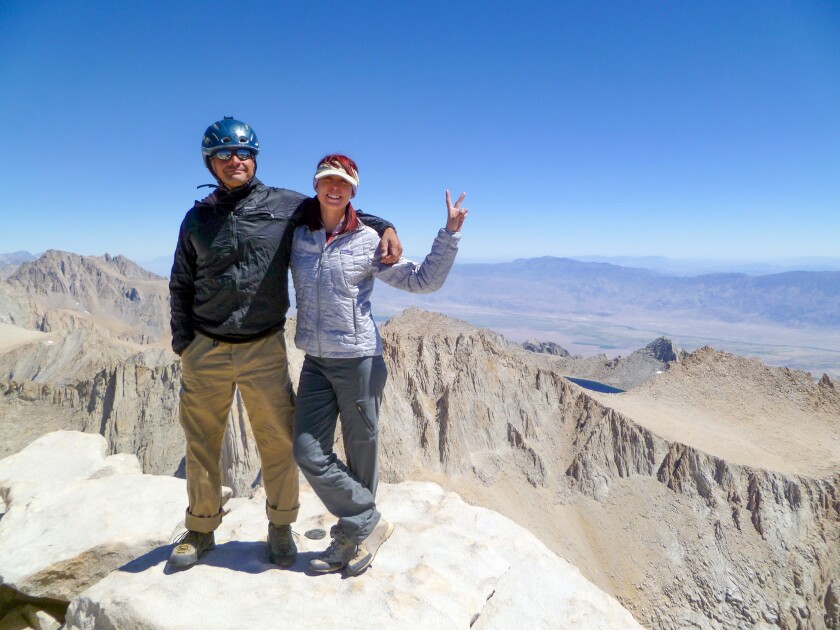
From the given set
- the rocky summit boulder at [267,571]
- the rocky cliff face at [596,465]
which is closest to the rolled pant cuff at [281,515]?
the rocky summit boulder at [267,571]

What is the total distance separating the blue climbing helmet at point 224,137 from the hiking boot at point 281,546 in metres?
3.26

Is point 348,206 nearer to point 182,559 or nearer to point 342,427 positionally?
point 342,427

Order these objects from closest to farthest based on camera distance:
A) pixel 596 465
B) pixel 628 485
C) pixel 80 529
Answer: pixel 80 529 → pixel 628 485 → pixel 596 465

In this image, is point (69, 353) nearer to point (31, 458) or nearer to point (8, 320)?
point (8, 320)

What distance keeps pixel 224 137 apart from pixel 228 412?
2280 millimetres

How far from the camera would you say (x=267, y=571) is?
4.34 metres

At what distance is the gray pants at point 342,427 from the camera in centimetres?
410

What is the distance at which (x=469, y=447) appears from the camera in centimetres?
2762

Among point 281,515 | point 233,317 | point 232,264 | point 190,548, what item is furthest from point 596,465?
point 232,264

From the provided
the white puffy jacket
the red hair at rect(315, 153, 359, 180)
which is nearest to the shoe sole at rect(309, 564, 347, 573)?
the white puffy jacket

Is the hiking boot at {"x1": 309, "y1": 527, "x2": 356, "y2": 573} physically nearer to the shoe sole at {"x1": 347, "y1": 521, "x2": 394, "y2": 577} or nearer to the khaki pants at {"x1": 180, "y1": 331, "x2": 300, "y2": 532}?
the shoe sole at {"x1": 347, "y1": 521, "x2": 394, "y2": 577}

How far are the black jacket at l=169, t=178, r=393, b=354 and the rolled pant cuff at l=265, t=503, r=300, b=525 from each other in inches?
63.5

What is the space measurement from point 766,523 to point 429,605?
28.8 metres

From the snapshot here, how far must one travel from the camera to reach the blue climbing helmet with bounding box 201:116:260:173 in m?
3.88
